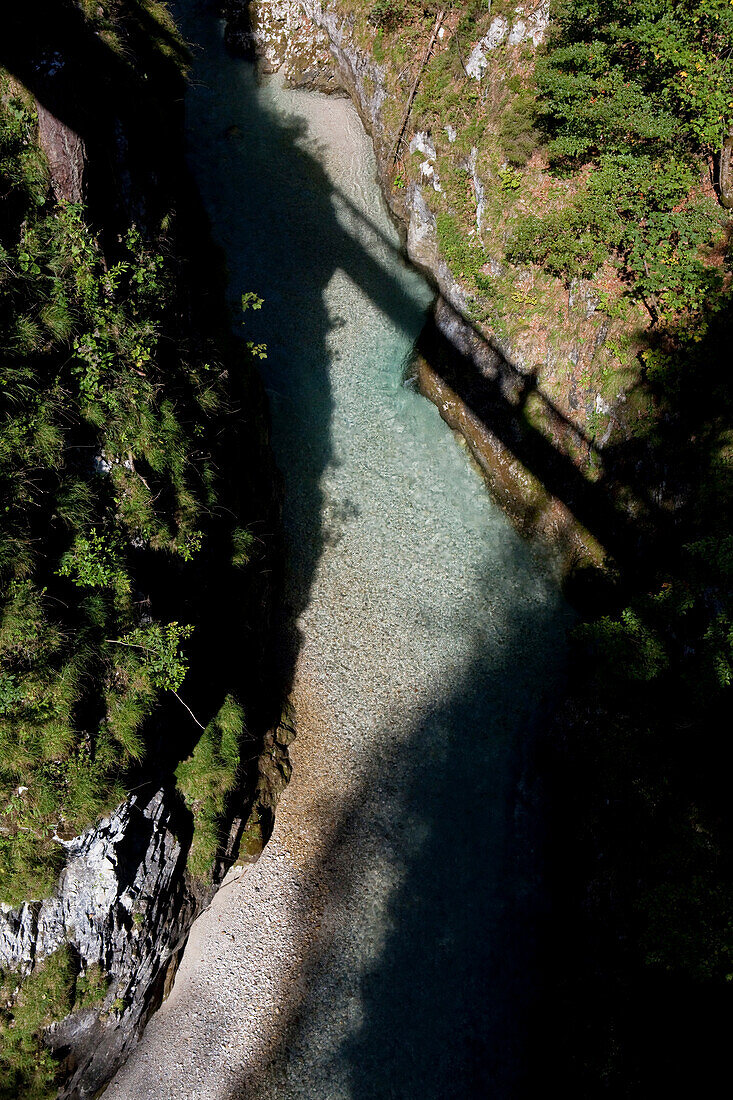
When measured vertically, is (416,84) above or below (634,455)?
above

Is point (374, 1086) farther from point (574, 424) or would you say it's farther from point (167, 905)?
point (574, 424)

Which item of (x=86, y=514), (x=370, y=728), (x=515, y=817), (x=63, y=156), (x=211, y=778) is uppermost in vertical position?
(x=63, y=156)

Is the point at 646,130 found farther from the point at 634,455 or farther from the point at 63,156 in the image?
the point at 63,156

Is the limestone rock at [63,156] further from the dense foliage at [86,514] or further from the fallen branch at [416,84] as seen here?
the fallen branch at [416,84]

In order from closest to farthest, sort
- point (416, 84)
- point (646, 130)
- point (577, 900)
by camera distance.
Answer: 1. point (646, 130)
2. point (577, 900)
3. point (416, 84)

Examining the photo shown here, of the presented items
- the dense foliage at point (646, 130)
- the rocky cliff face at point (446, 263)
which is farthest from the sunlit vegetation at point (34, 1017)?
the dense foliage at point (646, 130)

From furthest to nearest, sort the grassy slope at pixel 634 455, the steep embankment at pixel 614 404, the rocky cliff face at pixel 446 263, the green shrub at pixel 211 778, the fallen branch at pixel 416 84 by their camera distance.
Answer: the fallen branch at pixel 416 84 → the rocky cliff face at pixel 446 263 → the green shrub at pixel 211 778 → the steep embankment at pixel 614 404 → the grassy slope at pixel 634 455

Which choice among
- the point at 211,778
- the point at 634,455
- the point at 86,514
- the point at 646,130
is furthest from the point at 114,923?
the point at 646,130
